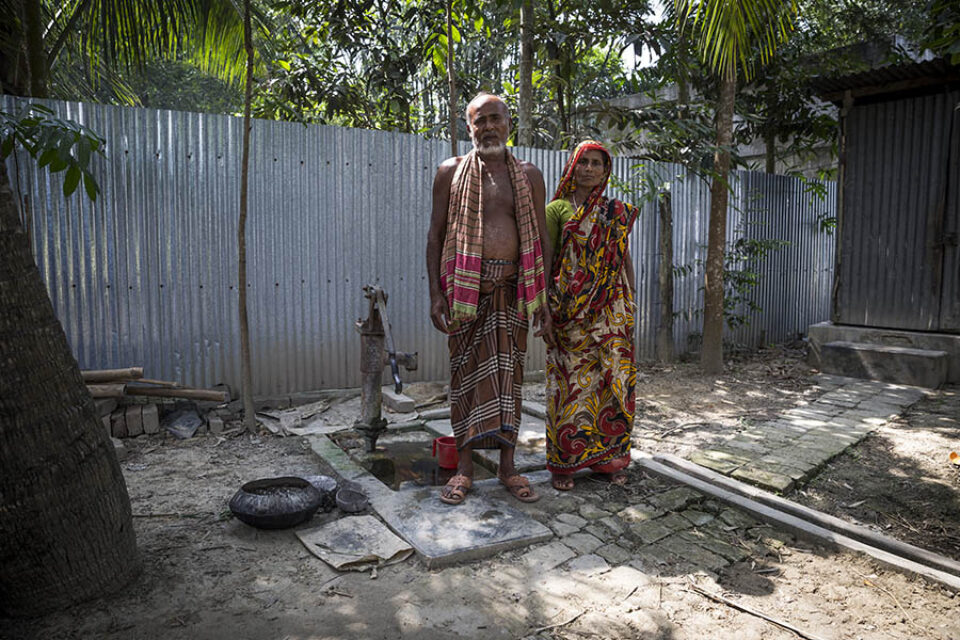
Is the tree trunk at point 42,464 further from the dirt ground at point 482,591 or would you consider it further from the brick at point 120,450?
the brick at point 120,450

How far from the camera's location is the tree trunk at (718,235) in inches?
264

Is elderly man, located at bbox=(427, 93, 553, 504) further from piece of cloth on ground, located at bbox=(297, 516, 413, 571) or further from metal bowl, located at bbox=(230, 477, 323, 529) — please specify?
metal bowl, located at bbox=(230, 477, 323, 529)

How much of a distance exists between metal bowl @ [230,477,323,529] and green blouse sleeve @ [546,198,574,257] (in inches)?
73.0

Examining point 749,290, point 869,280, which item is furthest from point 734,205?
point 869,280

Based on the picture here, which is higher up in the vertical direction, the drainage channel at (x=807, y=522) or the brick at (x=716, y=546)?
the drainage channel at (x=807, y=522)

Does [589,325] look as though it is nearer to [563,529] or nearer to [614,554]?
[563,529]

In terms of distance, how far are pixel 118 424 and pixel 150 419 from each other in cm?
20

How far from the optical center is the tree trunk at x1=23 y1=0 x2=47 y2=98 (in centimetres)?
530

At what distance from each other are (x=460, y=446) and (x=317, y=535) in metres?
0.91

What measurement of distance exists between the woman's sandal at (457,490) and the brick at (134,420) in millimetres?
2496

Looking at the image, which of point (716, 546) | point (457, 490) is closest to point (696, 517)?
point (716, 546)

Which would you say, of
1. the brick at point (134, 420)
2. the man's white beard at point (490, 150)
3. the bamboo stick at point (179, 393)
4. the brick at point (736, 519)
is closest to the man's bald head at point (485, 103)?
the man's white beard at point (490, 150)

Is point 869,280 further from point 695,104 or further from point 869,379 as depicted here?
point 695,104

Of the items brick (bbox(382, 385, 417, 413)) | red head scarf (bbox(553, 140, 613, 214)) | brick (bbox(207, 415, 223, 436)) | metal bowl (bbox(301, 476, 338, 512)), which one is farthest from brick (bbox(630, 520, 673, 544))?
brick (bbox(207, 415, 223, 436))
